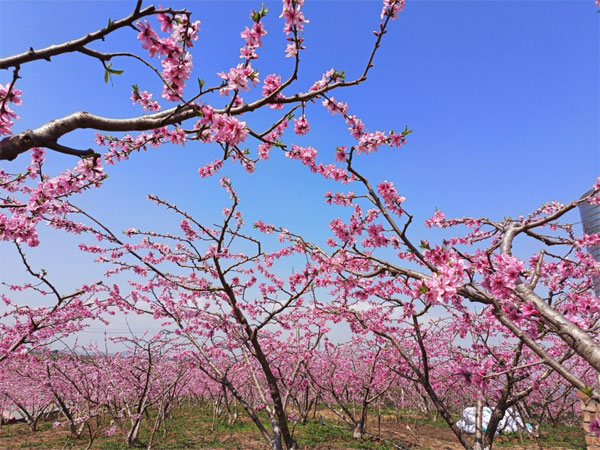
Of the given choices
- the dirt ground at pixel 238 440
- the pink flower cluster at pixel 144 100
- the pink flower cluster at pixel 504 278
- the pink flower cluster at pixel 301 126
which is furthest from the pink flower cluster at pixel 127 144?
the dirt ground at pixel 238 440

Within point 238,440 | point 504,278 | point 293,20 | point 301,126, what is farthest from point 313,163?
point 238,440

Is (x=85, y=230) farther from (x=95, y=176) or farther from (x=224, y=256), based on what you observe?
(x=95, y=176)

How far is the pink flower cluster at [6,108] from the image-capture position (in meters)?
2.32

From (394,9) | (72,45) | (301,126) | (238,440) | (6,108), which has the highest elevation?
(394,9)

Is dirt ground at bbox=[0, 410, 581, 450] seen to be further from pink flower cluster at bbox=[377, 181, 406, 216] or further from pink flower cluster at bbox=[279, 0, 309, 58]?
Result: pink flower cluster at bbox=[279, 0, 309, 58]

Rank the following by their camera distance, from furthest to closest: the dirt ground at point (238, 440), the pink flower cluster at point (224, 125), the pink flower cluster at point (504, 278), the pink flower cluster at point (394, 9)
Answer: the dirt ground at point (238, 440) → the pink flower cluster at point (394, 9) → the pink flower cluster at point (504, 278) → the pink flower cluster at point (224, 125)

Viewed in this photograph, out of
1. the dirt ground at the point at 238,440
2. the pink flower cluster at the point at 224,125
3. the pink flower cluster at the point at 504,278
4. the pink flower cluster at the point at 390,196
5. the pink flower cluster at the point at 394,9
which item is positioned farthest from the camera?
the dirt ground at the point at 238,440

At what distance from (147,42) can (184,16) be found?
14.3 inches

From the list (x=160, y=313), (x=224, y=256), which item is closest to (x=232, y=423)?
(x=160, y=313)

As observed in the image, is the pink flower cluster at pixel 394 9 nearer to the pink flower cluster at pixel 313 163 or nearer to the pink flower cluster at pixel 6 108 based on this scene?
the pink flower cluster at pixel 313 163

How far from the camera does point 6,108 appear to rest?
2340 mm

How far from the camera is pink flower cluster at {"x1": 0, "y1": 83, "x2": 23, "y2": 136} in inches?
91.3

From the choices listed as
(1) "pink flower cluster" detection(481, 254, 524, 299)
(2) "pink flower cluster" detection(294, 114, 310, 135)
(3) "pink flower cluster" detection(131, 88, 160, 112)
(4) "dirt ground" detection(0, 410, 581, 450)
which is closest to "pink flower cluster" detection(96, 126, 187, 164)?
(3) "pink flower cluster" detection(131, 88, 160, 112)

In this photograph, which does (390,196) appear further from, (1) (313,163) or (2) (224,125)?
(2) (224,125)
